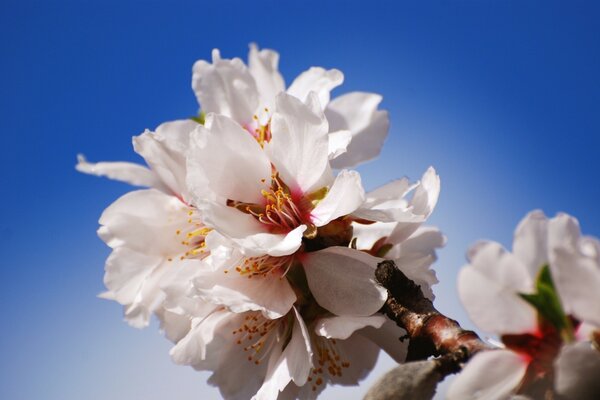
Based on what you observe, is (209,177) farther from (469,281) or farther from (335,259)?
(469,281)

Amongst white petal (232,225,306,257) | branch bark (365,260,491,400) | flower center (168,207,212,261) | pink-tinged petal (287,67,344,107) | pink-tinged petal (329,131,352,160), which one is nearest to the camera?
branch bark (365,260,491,400)

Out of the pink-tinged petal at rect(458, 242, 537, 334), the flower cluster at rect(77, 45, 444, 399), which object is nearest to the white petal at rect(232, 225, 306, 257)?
the flower cluster at rect(77, 45, 444, 399)

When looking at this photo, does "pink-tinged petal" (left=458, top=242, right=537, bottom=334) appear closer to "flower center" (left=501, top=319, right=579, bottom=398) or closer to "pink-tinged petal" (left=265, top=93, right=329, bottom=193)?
"flower center" (left=501, top=319, right=579, bottom=398)

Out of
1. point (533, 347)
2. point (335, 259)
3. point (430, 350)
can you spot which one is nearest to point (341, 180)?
point (335, 259)

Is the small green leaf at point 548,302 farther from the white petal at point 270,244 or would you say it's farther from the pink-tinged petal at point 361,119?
the pink-tinged petal at point 361,119

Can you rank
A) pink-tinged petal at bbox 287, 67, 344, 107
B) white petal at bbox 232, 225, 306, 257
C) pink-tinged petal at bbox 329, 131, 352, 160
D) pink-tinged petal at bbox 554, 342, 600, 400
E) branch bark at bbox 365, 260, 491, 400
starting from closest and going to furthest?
pink-tinged petal at bbox 554, 342, 600, 400, branch bark at bbox 365, 260, 491, 400, white petal at bbox 232, 225, 306, 257, pink-tinged petal at bbox 329, 131, 352, 160, pink-tinged petal at bbox 287, 67, 344, 107

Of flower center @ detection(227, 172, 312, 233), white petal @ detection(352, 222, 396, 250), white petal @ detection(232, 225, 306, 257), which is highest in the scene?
flower center @ detection(227, 172, 312, 233)

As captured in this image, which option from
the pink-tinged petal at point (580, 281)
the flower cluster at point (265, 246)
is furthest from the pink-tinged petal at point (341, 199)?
the pink-tinged petal at point (580, 281)
